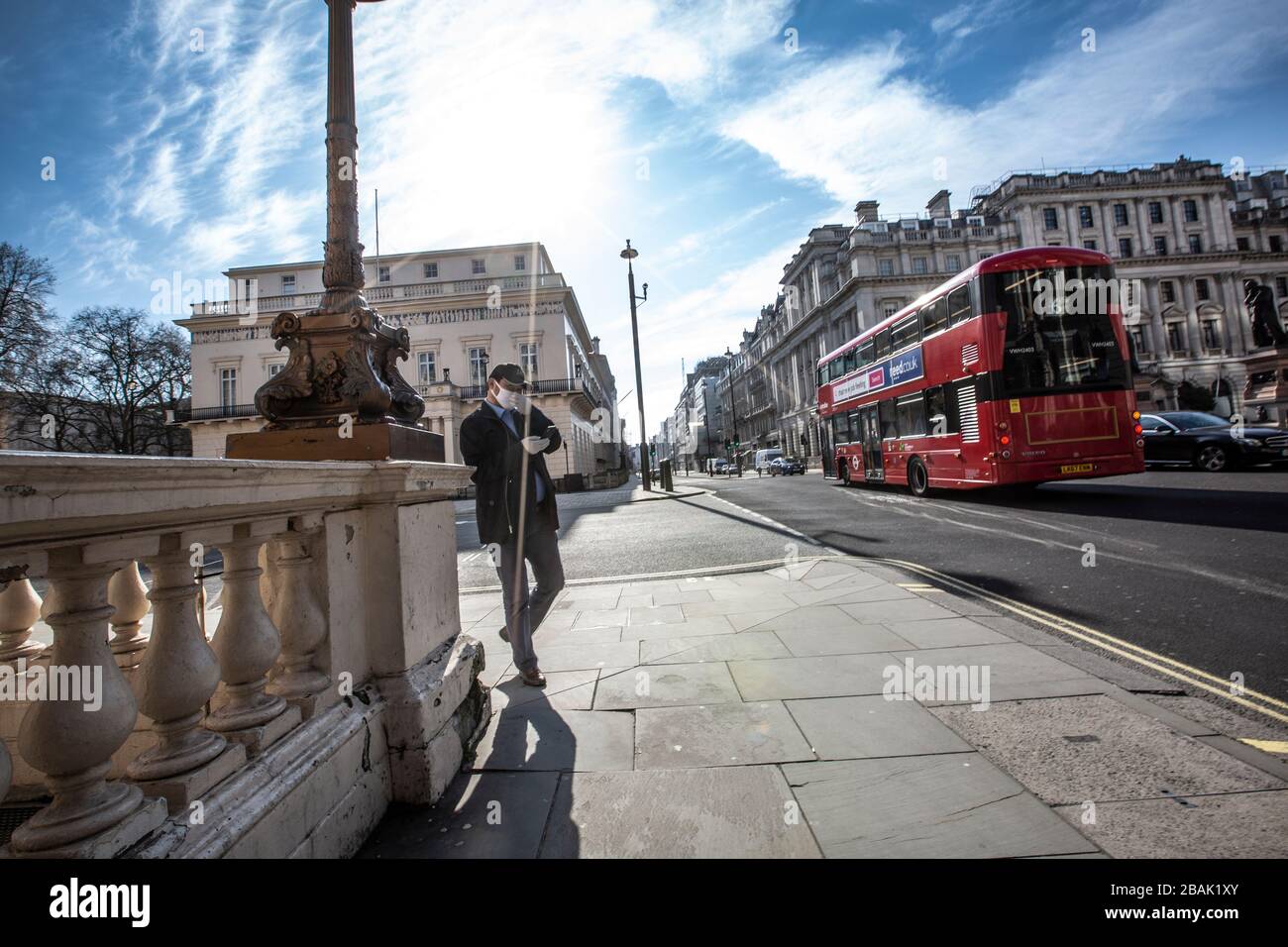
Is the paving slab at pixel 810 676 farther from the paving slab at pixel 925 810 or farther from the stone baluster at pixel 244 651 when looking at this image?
the stone baluster at pixel 244 651

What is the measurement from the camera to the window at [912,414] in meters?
11.8

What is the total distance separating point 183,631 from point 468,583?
5.70 metres

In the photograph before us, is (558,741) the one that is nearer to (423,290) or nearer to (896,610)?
(896,610)

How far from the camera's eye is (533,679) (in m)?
3.20

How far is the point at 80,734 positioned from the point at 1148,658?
4.47m

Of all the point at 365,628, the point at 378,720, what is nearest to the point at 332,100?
the point at 365,628

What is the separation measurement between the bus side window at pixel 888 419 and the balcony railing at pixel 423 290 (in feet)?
96.9

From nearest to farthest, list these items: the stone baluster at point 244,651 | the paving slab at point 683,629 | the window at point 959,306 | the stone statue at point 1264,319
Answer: the stone baluster at point 244,651 < the paving slab at point 683,629 < the window at point 959,306 < the stone statue at point 1264,319

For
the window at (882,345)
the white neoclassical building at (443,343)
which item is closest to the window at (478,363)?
the white neoclassical building at (443,343)

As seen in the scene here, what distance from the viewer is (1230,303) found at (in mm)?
46031

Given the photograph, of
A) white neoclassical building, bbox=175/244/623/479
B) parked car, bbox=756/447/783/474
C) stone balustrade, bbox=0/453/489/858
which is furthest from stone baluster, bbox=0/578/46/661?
parked car, bbox=756/447/783/474
